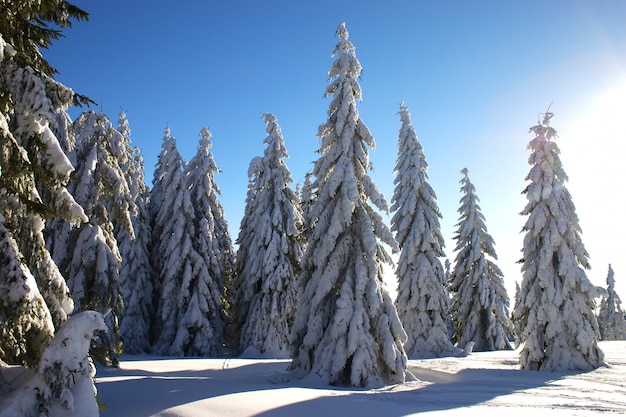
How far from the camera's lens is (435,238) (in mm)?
27078

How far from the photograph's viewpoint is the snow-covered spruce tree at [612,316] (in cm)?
5162

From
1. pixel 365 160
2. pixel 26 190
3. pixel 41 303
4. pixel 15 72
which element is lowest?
pixel 41 303

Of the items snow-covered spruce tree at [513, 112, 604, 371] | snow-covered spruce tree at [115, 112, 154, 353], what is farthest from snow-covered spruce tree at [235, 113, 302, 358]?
snow-covered spruce tree at [513, 112, 604, 371]

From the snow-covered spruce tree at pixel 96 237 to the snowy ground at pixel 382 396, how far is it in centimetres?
251

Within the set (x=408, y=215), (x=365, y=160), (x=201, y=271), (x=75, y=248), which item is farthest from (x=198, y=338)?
(x=365, y=160)

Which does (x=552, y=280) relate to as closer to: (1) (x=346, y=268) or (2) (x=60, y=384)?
(1) (x=346, y=268)

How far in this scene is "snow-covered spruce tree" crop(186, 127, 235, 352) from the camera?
29641 millimetres

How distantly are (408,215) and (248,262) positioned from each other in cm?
1192

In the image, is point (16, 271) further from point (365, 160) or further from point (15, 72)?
point (365, 160)

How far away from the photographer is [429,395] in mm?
11742

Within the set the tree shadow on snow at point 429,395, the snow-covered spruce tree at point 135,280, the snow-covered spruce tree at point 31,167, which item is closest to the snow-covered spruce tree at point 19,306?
the snow-covered spruce tree at point 31,167

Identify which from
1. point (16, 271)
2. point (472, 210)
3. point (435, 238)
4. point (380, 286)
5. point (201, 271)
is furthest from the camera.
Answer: point (472, 210)

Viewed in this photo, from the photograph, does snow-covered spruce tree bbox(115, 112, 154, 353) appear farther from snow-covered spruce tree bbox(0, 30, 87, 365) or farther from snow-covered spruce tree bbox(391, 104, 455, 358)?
snow-covered spruce tree bbox(0, 30, 87, 365)

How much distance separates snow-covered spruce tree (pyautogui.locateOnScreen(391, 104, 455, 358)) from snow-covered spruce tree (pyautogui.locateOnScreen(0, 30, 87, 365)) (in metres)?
22.3
